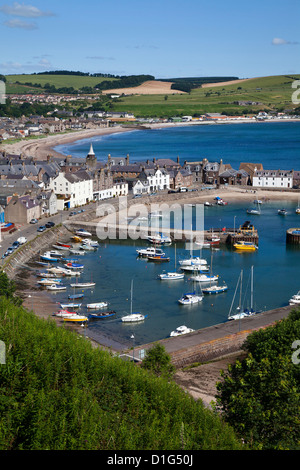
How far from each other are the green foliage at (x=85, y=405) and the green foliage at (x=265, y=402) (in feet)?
1.86

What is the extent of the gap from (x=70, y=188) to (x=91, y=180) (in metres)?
3.09

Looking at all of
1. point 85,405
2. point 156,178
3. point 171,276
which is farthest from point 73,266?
point 156,178

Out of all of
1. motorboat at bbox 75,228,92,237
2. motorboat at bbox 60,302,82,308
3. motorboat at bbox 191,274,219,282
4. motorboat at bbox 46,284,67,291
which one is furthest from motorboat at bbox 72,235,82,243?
motorboat at bbox 60,302,82,308

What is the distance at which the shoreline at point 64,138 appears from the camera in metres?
78.2

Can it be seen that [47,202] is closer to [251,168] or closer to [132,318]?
[132,318]

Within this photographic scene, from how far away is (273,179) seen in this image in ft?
186

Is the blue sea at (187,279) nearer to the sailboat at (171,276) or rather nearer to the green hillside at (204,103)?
the sailboat at (171,276)

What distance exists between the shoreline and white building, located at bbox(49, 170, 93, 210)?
20.6m

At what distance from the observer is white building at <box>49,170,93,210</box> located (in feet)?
144

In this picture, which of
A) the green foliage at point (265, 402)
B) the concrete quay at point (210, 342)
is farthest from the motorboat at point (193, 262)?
the green foliage at point (265, 402)

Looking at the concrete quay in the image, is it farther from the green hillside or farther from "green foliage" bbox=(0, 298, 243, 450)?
the green hillside
